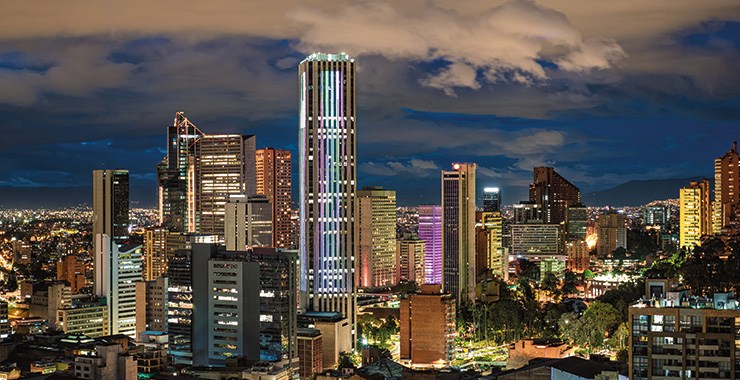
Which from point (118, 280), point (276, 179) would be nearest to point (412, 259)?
point (276, 179)

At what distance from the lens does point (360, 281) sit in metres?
42.8

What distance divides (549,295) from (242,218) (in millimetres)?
11634

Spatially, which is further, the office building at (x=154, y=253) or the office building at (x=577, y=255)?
the office building at (x=577, y=255)

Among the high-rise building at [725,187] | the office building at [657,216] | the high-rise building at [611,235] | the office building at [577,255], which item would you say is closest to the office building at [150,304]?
the high-rise building at [725,187]

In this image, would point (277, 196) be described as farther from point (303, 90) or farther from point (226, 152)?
point (303, 90)

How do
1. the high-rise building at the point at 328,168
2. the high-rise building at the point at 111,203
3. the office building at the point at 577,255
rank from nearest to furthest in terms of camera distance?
the high-rise building at the point at 328,168 → the high-rise building at the point at 111,203 → the office building at the point at 577,255

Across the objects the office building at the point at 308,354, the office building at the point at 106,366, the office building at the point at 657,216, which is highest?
the office building at the point at 657,216

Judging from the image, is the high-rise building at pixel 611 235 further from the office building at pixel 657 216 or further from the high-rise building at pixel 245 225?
the high-rise building at pixel 245 225

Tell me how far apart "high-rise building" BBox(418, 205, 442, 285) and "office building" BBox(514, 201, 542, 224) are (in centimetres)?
1165

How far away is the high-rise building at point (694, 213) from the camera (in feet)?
123

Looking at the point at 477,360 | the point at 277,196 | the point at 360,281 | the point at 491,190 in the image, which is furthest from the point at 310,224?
the point at 491,190

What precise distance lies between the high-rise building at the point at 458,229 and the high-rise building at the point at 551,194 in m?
18.7

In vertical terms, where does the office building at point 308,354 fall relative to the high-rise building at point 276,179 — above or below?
below

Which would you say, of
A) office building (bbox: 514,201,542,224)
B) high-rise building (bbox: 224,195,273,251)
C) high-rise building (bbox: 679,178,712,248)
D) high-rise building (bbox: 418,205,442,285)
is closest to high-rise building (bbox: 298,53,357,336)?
high-rise building (bbox: 224,195,273,251)
